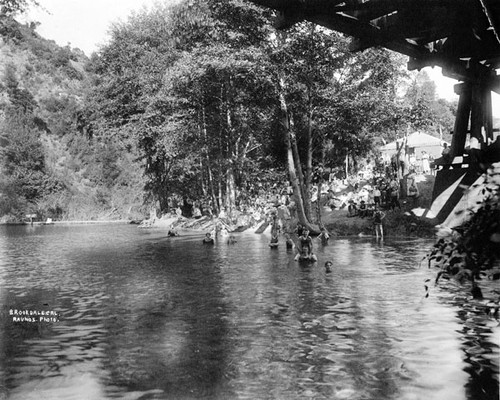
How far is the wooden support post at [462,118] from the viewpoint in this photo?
8148mm

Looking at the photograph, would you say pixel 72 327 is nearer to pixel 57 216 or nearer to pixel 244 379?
pixel 244 379

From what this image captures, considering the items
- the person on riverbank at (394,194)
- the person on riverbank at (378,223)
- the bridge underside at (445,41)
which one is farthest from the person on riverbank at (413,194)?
the bridge underside at (445,41)

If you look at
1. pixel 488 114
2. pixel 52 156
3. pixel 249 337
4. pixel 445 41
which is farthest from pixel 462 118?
pixel 52 156

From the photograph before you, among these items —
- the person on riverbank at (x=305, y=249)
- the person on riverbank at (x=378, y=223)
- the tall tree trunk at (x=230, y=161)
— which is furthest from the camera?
the tall tree trunk at (x=230, y=161)

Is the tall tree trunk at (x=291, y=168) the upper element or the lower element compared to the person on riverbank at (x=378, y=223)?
upper

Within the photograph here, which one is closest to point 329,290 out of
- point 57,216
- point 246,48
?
point 246,48

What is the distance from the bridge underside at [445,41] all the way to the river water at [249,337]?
215 cm

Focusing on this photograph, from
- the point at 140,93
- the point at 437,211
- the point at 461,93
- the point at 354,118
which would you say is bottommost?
the point at 437,211

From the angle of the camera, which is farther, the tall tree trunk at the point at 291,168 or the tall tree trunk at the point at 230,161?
the tall tree trunk at the point at 230,161

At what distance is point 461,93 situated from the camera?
8.49 m

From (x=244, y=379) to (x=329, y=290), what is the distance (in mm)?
6444

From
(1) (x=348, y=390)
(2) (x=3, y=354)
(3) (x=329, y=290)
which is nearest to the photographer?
(1) (x=348, y=390)

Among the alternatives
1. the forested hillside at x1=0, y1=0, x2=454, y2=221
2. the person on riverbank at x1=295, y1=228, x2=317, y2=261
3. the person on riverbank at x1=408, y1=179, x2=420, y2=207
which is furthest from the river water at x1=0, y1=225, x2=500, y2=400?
the person on riverbank at x1=408, y1=179, x2=420, y2=207

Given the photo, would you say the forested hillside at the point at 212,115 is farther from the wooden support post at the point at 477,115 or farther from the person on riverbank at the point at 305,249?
the wooden support post at the point at 477,115
